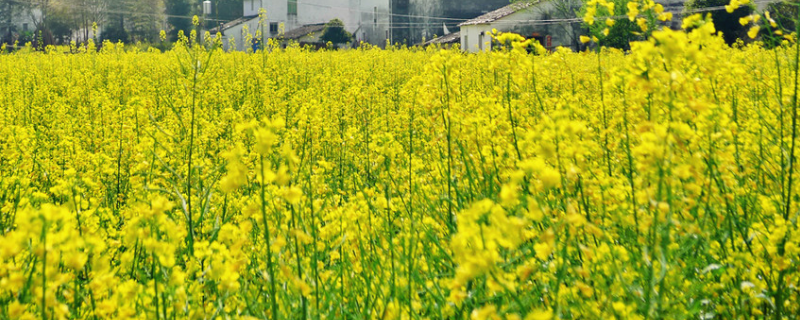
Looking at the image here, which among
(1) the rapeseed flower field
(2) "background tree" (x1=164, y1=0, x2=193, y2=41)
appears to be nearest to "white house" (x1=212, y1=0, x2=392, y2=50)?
(2) "background tree" (x1=164, y1=0, x2=193, y2=41)

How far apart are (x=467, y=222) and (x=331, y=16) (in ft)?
146

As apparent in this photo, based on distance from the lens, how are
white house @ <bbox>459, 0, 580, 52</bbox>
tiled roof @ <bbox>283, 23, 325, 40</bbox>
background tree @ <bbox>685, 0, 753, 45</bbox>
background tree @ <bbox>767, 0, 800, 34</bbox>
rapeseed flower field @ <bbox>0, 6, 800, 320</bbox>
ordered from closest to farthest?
rapeseed flower field @ <bbox>0, 6, 800, 320</bbox> < background tree @ <bbox>767, 0, 800, 34</bbox> < background tree @ <bbox>685, 0, 753, 45</bbox> < white house @ <bbox>459, 0, 580, 52</bbox> < tiled roof @ <bbox>283, 23, 325, 40</bbox>

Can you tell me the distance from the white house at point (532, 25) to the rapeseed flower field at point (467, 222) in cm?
2763

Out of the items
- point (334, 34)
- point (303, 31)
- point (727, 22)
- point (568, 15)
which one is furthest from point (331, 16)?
point (727, 22)

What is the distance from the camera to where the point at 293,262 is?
85.9 inches

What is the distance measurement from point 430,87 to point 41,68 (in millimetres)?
10147

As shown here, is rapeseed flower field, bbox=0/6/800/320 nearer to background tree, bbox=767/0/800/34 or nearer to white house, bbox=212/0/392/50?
background tree, bbox=767/0/800/34

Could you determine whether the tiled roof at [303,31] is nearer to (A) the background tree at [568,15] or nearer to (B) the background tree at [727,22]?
(A) the background tree at [568,15]

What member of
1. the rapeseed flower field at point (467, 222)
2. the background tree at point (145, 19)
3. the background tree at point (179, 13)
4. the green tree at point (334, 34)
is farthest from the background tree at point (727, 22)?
the background tree at point (179, 13)

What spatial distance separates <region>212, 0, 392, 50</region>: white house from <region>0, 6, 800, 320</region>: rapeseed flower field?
37.5 m

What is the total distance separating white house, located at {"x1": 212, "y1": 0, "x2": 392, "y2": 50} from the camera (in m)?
42.4

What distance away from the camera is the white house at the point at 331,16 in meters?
42.4

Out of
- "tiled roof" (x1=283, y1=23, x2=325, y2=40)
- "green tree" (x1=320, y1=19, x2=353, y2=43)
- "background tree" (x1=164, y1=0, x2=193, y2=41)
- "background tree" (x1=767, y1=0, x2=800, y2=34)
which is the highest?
"background tree" (x1=164, y1=0, x2=193, y2=41)

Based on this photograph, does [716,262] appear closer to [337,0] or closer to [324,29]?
[324,29]
